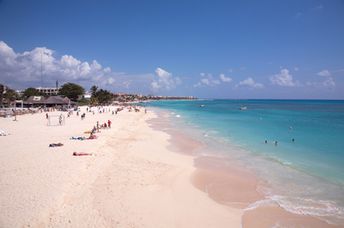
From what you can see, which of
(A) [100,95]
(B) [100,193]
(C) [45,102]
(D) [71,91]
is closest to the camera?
(B) [100,193]

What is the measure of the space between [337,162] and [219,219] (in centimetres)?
1033

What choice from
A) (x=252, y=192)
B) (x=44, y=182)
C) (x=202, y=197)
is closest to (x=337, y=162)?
(x=252, y=192)

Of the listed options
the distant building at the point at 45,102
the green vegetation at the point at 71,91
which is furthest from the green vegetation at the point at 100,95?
the distant building at the point at 45,102

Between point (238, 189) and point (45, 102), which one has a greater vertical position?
point (45, 102)

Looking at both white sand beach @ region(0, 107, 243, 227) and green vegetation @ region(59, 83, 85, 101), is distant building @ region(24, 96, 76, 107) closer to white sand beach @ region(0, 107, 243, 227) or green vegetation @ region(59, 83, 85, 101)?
green vegetation @ region(59, 83, 85, 101)

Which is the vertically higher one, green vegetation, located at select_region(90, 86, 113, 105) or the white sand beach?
green vegetation, located at select_region(90, 86, 113, 105)

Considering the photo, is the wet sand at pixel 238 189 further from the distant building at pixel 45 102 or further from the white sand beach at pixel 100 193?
the distant building at pixel 45 102

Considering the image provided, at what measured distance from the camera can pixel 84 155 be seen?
12.6 metres

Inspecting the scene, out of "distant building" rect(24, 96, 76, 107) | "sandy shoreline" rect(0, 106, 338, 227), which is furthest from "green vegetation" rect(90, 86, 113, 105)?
"sandy shoreline" rect(0, 106, 338, 227)

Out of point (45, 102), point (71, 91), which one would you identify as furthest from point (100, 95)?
point (45, 102)

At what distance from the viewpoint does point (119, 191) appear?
8.62m

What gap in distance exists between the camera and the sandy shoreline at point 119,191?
6711mm

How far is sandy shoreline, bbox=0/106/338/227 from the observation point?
22.0 ft

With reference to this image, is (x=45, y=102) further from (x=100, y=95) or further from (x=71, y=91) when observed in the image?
(x=100, y=95)
